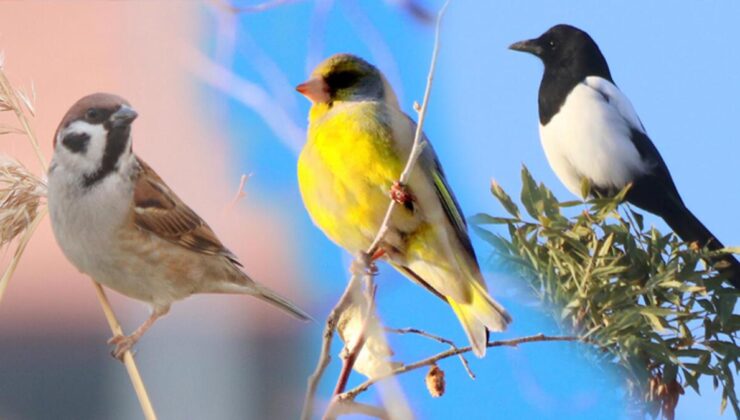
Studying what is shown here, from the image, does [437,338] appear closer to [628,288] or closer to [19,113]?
[628,288]

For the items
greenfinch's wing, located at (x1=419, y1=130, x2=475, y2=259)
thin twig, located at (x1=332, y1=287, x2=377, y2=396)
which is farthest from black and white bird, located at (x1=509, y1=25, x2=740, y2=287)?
thin twig, located at (x1=332, y1=287, x2=377, y2=396)

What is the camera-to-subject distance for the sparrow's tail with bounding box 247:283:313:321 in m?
1.48

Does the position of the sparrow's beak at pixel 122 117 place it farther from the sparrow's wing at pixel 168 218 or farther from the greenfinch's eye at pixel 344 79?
the greenfinch's eye at pixel 344 79

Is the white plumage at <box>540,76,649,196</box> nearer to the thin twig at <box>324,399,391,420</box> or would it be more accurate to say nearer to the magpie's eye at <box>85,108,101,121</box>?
the thin twig at <box>324,399,391,420</box>

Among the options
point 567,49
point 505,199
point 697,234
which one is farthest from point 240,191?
point 697,234

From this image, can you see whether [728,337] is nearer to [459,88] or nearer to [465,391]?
[465,391]

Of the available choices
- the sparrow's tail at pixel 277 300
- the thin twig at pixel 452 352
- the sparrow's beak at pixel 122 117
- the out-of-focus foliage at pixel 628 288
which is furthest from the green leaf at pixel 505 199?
the sparrow's beak at pixel 122 117

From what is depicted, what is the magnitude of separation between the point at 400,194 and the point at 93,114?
13.6 inches

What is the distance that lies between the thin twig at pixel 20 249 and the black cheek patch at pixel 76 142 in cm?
8

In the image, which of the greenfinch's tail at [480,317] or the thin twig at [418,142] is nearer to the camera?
the thin twig at [418,142]

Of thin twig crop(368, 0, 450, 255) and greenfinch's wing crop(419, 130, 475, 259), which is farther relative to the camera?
greenfinch's wing crop(419, 130, 475, 259)

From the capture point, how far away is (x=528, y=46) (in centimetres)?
151

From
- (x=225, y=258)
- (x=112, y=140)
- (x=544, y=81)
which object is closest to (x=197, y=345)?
(x=225, y=258)

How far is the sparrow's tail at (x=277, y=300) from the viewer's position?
4.84 feet
